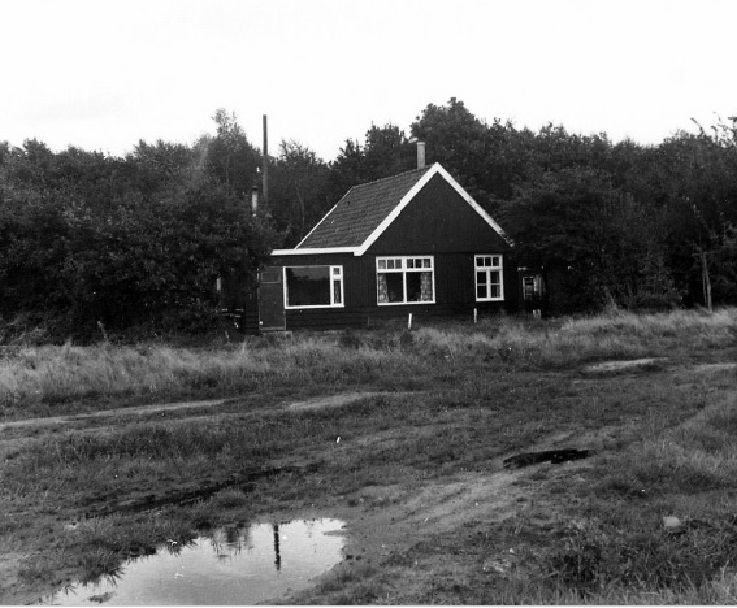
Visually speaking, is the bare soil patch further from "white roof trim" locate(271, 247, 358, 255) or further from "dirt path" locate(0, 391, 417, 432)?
"white roof trim" locate(271, 247, 358, 255)

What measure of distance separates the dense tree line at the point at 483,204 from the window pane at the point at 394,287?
4.58 meters

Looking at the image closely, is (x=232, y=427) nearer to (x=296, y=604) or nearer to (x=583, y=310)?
(x=296, y=604)

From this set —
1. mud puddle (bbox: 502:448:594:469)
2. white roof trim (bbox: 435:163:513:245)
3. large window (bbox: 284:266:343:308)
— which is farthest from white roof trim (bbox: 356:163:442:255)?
mud puddle (bbox: 502:448:594:469)

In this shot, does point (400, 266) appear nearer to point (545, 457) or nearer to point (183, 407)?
point (183, 407)

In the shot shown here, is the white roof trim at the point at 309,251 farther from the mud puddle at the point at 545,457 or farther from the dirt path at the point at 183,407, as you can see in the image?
the mud puddle at the point at 545,457

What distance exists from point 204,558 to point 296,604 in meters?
1.54

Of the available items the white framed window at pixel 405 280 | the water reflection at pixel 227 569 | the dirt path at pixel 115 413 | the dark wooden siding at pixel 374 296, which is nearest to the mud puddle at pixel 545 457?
the water reflection at pixel 227 569

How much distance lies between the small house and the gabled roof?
0.05 m

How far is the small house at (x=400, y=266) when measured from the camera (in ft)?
104

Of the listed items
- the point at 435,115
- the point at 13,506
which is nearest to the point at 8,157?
the point at 435,115

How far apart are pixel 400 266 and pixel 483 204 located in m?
16.3

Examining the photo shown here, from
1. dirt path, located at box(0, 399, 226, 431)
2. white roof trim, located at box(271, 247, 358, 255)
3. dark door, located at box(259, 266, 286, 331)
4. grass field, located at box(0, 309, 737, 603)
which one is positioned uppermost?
white roof trim, located at box(271, 247, 358, 255)

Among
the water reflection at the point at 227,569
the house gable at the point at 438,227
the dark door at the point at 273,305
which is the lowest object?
the water reflection at the point at 227,569

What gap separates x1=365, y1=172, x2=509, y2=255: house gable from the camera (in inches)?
1332
